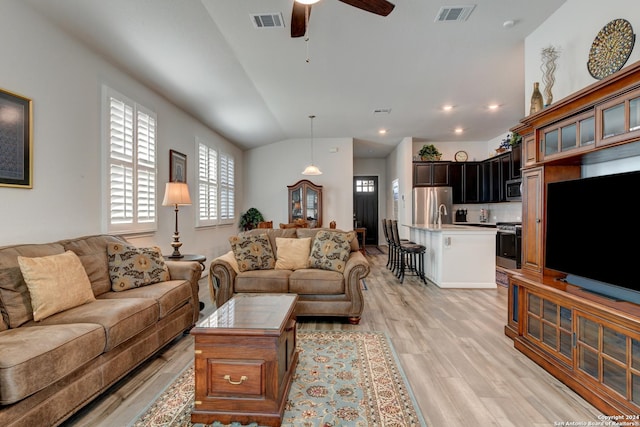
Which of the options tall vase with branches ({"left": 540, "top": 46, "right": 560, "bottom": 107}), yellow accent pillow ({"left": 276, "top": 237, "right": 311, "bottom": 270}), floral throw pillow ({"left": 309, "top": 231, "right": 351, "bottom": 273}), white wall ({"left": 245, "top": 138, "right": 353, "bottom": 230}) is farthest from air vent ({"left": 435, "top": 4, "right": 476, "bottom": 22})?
white wall ({"left": 245, "top": 138, "right": 353, "bottom": 230})

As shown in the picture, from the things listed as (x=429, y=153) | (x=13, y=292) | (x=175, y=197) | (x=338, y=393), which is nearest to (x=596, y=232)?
(x=338, y=393)

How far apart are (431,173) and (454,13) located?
16.9ft

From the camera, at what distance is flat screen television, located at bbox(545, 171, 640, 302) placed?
189cm

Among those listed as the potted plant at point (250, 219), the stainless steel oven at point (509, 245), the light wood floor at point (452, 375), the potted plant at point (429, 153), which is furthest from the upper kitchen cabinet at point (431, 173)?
the light wood floor at point (452, 375)

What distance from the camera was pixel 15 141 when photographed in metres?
2.36

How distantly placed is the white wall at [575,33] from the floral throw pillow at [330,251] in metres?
2.56

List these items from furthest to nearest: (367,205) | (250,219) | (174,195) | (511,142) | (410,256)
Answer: (367,205) < (250,219) < (410,256) < (511,142) < (174,195)

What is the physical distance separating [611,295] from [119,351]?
3284 mm

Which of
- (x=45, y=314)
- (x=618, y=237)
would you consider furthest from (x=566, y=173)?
(x=45, y=314)

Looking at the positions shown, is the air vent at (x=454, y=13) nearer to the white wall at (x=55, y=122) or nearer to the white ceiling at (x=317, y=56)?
the white ceiling at (x=317, y=56)

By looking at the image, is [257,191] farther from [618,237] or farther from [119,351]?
[618,237]

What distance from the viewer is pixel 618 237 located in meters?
1.97

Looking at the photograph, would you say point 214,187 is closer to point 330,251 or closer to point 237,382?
point 330,251

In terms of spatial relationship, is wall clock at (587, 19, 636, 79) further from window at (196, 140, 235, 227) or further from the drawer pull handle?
window at (196, 140, 235, 227)
